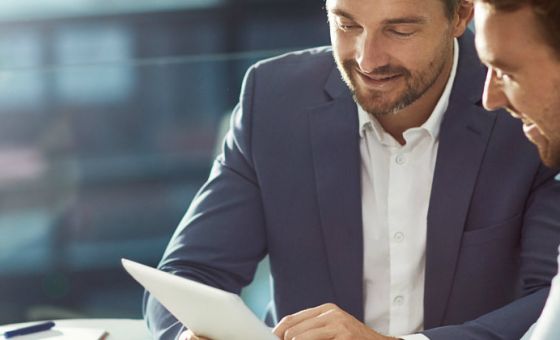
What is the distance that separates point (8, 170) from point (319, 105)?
1676mm

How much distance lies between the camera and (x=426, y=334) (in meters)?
1.73

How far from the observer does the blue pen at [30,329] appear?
5.89ft

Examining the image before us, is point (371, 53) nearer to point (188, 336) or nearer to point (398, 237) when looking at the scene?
point (398, 237)

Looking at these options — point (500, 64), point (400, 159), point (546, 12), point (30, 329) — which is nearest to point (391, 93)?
point (400, 159)

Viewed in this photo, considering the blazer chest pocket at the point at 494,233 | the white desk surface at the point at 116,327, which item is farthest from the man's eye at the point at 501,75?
the white desk surface at the point at 116,327

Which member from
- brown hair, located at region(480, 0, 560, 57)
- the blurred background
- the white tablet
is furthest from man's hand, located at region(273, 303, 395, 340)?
the blurred background

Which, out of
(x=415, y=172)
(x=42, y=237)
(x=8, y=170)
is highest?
(x=415, y=172)

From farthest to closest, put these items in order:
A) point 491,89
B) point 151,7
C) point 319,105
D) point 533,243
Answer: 1. point 151,7
2. point 319,105
3. point 533,243
4. point 491,89

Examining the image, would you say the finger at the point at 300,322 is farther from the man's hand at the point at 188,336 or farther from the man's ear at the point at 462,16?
the man's ear at the point at 462,16

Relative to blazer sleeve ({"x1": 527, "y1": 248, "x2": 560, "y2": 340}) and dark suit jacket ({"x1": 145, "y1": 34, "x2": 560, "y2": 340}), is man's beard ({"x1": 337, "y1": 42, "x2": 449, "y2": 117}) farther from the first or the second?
blazer sleeve ({"x1": 527, "y1": 248, "x2": 560, "y2": 340})

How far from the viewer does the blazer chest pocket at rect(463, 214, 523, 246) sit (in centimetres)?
191

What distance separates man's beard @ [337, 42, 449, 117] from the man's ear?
57 millimetres

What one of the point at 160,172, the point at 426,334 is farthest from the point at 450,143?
the point at 160,172

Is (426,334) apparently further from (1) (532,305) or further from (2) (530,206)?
(2) (530,206)
